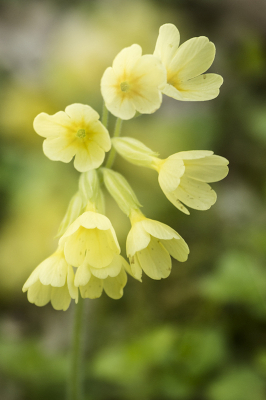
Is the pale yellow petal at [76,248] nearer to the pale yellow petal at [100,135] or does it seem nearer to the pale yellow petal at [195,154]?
the pale yellow petal at [100,135]

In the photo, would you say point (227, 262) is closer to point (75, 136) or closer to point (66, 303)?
point (66, 303)

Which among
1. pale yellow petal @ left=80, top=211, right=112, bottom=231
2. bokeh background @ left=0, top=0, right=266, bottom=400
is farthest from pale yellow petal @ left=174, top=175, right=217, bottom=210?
bokeh background @ left=0, top=0, right=266, bottom=400

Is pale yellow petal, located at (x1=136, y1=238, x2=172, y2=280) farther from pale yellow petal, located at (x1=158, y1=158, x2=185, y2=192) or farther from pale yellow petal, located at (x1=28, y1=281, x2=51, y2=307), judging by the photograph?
pale yellow petal, located at (x1=28, y1=281, x2=51, y2=307)

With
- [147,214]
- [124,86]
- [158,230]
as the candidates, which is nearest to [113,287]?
[158,230]

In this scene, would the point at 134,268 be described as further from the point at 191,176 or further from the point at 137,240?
the point at 191,176

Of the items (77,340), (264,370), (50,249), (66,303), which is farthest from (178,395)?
(50,249)
